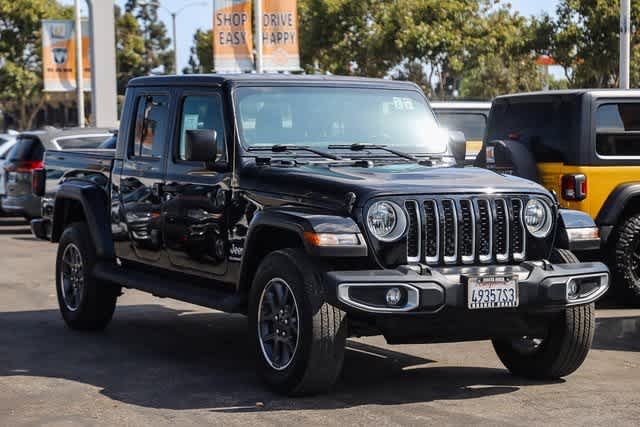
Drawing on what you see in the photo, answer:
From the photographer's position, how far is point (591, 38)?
32.3m

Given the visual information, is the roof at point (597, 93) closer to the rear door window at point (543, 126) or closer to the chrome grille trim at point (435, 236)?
the rear door window at point (543, 126)

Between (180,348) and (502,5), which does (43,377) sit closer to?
(180,348)

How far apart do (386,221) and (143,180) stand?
267 cm

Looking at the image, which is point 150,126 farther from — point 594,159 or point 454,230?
point 594,159

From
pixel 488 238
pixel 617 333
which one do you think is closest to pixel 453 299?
pixel 488 238

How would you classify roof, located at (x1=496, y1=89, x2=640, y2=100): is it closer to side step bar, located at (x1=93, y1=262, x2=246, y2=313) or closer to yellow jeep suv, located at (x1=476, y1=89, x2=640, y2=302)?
yellow jeep suv, located at (x1=476, y1=89, x2=640, y2=302)

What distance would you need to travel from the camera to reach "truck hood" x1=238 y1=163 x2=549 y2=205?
7383mm

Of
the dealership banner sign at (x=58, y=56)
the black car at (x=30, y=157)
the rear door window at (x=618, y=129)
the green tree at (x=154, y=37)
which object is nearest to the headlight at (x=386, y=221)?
the rear door window at (x=618, y=129)

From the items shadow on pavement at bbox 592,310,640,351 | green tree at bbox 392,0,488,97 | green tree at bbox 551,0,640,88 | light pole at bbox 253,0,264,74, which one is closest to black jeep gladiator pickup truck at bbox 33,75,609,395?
shadow on pavement at bbox 592,310,640,351

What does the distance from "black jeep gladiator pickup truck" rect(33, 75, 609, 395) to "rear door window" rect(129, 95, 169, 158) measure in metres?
0.02

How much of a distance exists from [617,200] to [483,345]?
7.67 feet

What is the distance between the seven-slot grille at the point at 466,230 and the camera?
7.35m

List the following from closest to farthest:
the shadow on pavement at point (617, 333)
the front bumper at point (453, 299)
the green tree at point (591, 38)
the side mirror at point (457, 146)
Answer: the front bumper at point (453, 299)
the side mirror at point (457, 146)
the shadow on pavement at point (617, 333)
the green tree at point (591, 38)

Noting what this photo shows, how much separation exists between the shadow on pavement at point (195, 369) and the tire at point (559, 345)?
126 millimetres
